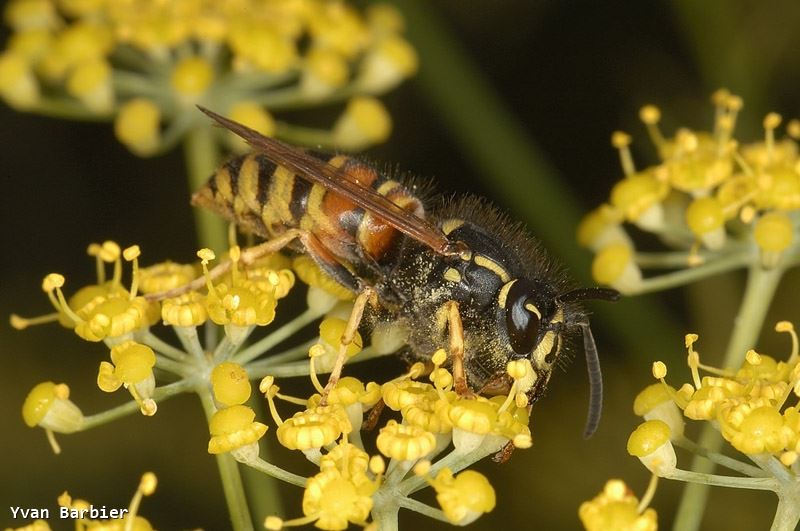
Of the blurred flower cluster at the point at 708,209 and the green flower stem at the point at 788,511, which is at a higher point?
the blurred flower cluster at the point at 708,209

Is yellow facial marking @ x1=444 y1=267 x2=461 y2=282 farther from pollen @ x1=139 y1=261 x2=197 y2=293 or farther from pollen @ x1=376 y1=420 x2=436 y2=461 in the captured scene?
pollen @ x1=139 y1=261 x2=197 y2=293

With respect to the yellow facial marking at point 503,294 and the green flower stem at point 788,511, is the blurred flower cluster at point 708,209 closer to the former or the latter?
the yellow facial marking at point 503,294

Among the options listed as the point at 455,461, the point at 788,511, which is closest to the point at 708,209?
the point at 788,511

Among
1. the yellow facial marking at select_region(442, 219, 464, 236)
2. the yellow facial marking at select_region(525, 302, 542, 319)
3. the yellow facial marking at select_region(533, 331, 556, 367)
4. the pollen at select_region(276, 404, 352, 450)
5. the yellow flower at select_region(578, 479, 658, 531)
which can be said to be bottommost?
the yellow flower at select_region(578, 479, 658, 531)

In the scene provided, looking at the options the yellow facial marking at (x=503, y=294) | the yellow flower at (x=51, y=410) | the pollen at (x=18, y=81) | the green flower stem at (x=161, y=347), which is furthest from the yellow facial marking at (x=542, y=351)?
the pollen at (x=18, y=81)

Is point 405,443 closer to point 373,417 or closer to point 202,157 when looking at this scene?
point 373,417

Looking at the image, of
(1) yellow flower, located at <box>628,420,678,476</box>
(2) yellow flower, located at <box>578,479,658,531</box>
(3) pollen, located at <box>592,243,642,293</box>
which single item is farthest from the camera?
(3) pollen, located at <box>592,243,642,293</box>

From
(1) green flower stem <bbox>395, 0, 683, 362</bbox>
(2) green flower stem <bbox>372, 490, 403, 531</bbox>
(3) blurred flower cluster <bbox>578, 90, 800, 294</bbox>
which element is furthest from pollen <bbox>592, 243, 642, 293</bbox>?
(2) green flower stem <bbox>372, 490, 403, 531</bbox>

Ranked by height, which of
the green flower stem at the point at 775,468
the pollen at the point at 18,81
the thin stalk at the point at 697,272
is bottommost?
the green flower stem at the point at 775,468
